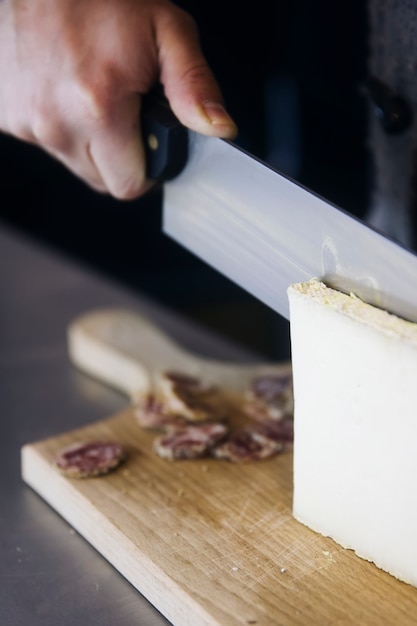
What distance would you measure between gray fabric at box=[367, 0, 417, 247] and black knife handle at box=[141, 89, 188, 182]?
1.26 ft

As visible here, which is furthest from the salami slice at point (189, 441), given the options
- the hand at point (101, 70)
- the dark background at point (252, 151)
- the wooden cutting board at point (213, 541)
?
the dark background at point (252, 151)

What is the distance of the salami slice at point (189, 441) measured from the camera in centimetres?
128

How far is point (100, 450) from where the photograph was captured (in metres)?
1.29

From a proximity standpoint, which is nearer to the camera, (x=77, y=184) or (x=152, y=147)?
(x=152, y=147)

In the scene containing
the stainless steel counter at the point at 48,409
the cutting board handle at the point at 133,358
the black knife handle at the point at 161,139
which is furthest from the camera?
the cutting board handle at the point at 133,358

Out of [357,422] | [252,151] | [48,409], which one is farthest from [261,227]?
[252,151]

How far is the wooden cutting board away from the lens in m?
0.98

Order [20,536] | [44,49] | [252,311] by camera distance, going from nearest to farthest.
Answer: [20,536], [44,49], [252,311]

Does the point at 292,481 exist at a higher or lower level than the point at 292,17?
lower

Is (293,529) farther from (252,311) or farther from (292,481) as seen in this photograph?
(252,311)

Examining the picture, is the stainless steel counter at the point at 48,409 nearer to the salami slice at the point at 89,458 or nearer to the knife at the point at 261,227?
the salami slice at the point at 89,458

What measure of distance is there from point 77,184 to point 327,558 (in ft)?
6.34

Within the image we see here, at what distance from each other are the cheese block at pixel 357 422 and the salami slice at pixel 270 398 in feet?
0.95

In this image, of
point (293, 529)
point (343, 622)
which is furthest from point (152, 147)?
point (343, 622)
